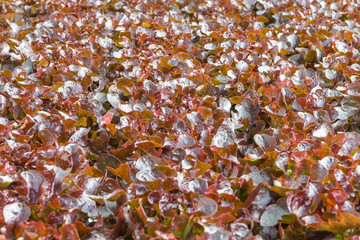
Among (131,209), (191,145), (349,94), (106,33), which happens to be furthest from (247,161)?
(106,33)

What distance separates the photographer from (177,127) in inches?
89.4

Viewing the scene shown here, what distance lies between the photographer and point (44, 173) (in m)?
1.72

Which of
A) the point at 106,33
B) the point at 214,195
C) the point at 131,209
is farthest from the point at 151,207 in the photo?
the point at 106,33

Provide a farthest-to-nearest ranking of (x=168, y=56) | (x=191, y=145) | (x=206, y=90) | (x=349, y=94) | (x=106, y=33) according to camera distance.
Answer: (x=106, y=33)
(x=168, y=56)
(x=206, y=90)
(x=349, y=94)
(x=191, y=145)

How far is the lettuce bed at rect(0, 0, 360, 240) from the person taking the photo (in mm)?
1606

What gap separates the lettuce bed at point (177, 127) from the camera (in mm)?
1606

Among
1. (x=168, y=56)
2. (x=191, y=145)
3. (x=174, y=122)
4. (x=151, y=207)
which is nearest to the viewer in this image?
(x=151, y=207)

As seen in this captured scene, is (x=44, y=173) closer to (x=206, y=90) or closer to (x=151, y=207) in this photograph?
(x=151, y=207)

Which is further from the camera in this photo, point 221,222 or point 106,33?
point 106,33

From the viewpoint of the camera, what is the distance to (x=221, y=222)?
5.15 ft

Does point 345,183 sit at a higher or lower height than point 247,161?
higher

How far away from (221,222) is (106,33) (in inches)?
99.2

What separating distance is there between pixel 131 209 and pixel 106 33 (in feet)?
7.60

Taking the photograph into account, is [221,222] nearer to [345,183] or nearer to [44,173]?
[345,183]
